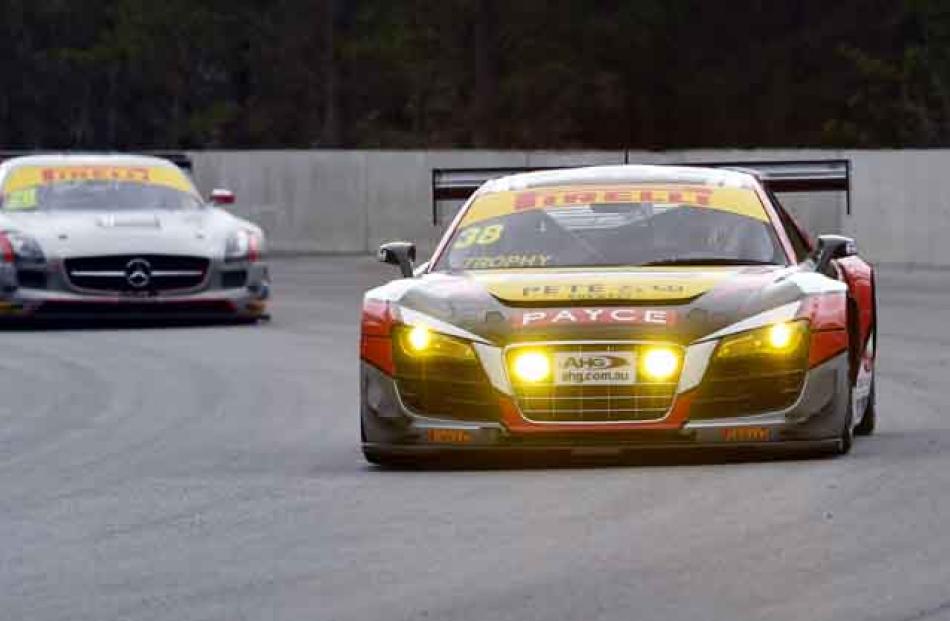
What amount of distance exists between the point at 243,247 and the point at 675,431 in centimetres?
1152

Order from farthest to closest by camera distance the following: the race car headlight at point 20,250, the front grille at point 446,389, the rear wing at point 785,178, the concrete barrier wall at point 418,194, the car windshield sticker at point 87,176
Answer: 1. the concrete barrier wall at point 418,194
2. the car windshield sticker at point 87,176
3. the race car headlight at point 20,250
4. the rear wing at point 785,178
5. the front grille at point 446,389

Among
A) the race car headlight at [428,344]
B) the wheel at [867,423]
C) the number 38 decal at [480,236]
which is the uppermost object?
the number 38 decal at [480,236]

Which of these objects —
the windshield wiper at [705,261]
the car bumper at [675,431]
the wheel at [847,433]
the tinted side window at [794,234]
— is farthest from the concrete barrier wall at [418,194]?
the car bumper at [675,431]

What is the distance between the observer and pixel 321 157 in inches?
1485

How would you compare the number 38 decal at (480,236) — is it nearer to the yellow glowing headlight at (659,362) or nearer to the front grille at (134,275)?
the yellow glowing headlight at (659,362)

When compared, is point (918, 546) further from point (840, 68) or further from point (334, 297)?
point (840, 68)

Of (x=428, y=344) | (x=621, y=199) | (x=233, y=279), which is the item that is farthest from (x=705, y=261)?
(x=233, y=279)

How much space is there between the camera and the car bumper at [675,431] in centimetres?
1085

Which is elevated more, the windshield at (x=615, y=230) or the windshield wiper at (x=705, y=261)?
the windshield at (x=615, y=230)

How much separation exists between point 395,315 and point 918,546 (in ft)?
10.4

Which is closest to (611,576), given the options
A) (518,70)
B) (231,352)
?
(231,352)

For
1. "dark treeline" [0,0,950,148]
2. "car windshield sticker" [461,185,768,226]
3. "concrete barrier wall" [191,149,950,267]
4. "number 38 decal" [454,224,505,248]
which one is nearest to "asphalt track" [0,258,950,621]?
"number 38 decal" [454,224,505,248]

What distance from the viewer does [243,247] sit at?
22.1 metres

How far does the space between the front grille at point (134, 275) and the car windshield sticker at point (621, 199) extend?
9326 millimetres
